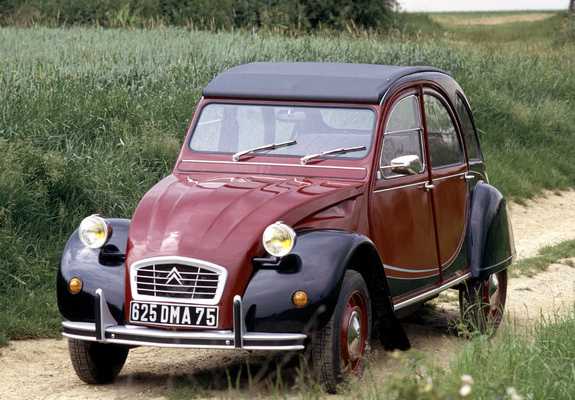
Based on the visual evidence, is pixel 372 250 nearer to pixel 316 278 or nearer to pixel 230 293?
pixel 316 278

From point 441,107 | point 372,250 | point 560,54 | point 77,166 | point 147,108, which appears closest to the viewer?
point 372,250

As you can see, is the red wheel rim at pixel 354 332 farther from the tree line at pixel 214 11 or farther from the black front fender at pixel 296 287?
the tree line at pixel 214 11

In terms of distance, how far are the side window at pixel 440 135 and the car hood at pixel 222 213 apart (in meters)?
1.16

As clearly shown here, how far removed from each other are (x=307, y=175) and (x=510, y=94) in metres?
11.3

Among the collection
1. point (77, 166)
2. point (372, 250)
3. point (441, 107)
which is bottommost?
point (77, 166)

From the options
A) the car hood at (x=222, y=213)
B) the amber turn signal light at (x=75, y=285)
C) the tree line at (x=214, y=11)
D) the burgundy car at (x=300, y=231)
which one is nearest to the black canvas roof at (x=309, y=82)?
the burgundy car at (x=300, y=231)

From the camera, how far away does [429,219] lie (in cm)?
557

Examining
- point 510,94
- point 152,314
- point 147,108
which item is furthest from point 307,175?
point 510,94

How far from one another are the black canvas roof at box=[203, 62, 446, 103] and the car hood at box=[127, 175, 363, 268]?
72cm

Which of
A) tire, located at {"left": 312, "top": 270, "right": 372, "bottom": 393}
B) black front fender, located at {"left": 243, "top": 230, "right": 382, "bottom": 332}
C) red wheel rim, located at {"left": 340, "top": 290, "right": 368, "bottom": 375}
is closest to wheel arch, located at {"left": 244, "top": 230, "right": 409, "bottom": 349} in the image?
black front fender, located at {"left": 243, "top": 230, "right": 382, "bottom": 332}

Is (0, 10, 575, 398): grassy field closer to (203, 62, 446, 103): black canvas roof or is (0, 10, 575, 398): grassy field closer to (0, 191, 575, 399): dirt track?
(0, 191, 575, 399): dirt track

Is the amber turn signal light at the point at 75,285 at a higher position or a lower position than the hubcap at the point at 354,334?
higher

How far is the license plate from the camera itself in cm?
405

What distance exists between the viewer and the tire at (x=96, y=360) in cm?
459
